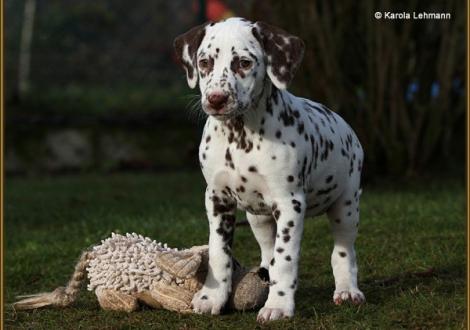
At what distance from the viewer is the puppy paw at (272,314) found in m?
5.05

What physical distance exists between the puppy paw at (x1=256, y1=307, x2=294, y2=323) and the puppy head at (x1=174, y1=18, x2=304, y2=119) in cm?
107

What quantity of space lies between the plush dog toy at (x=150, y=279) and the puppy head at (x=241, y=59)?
3.06ft

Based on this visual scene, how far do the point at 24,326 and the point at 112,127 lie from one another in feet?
26.8

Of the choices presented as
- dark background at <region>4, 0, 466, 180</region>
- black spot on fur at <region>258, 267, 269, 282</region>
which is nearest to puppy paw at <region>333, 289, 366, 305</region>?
black spot on fur at <region>258, 267, 269, 282</region>

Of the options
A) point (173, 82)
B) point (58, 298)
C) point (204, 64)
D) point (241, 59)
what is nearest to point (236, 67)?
point (241, 59)

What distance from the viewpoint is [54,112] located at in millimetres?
13742

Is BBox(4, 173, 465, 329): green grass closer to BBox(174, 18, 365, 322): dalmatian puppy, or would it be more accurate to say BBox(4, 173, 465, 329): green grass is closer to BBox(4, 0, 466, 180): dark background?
BBox(174, 18, 365, 322): dalmatian puppy

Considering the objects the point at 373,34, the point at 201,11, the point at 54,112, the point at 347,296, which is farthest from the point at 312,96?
the point at 347,296

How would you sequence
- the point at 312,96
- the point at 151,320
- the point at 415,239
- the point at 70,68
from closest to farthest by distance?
the point at 151,320 < the point at 415,239 < the point at 312,96 < the point at 70,68

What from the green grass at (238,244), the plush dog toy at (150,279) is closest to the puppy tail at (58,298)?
the green grass at (238,244)

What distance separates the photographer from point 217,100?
4.90 m

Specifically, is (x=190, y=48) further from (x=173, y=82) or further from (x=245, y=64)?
(x=173, y=82)

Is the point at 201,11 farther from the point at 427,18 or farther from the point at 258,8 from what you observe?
the point at 427,18

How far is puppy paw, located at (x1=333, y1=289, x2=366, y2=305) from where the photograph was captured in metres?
5.55
